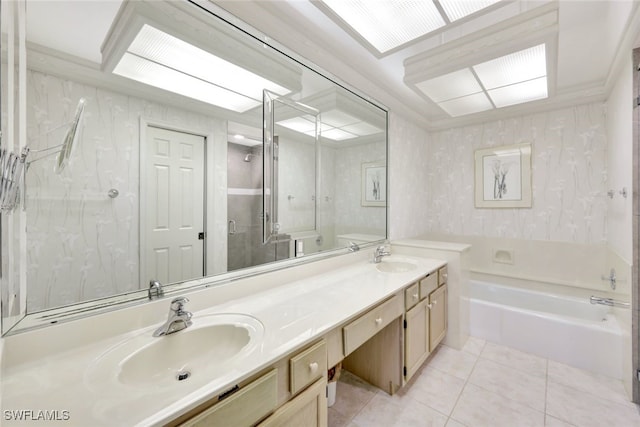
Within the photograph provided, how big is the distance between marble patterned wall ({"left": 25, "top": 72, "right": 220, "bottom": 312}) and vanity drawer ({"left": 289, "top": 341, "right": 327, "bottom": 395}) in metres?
0.76

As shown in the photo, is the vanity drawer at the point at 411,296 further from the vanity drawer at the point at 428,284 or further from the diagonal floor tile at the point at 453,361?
the diagonal floor tile at the point at 453,361

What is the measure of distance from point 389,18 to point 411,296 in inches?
66.4

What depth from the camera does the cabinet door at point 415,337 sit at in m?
1.72

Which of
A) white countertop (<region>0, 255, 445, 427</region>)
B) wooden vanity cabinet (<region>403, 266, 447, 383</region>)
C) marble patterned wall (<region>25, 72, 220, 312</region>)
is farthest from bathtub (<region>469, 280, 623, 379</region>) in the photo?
marble patterned wall (<region>25, 72, 220, 312</region>)

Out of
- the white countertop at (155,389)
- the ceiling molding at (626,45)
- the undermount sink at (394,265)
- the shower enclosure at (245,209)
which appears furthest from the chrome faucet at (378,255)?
the ceiling molding at (626,45)

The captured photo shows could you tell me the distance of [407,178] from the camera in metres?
2.98

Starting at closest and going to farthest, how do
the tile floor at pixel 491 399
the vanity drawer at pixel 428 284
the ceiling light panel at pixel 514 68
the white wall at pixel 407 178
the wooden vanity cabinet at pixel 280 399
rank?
1. the wooden vanity cabinet at pixel 280 399
2. the tile floor at pixel 491 399
3. the ceiling light panel at pixel 514 68
4. the vanity drawer at pixel 428 284
5. the white wall at pixel 407 178

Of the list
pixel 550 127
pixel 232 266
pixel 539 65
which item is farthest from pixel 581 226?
pixel 232 266

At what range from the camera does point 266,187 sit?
5.50 feet

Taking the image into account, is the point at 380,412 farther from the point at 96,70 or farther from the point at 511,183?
the point at 511,183

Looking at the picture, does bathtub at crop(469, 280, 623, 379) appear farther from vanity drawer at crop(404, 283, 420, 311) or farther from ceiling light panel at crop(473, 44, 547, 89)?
ceiling light panel at crop(473, 44, 547, 89)

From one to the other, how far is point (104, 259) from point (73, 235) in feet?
0.46

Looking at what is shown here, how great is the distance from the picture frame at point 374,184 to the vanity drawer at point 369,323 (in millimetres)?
1143

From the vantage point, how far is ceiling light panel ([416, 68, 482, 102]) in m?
1.94
